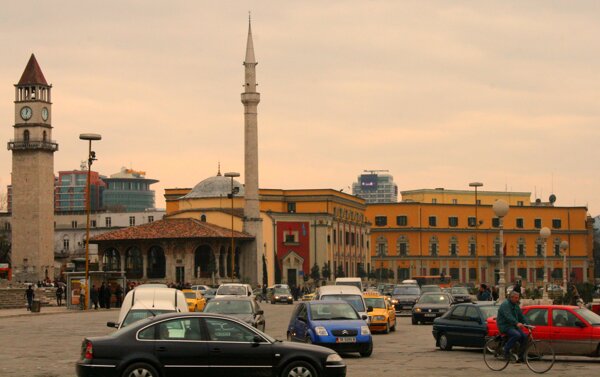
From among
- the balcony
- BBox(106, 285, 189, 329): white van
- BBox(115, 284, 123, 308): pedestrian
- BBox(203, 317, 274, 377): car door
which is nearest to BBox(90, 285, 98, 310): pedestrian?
BBox(115, 284, 123, 308): pedestrian

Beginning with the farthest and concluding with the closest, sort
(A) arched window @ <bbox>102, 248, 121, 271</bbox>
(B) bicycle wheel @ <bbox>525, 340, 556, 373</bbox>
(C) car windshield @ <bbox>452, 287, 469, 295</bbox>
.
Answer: (A) arched window @ <bbox>102, 248, 121, 271</bbox> < (C) car windshield @ <bbox>452, 287, 469, 295</bbox> < (B) bicycle wheel @ <bbox>525, 340, 556, 373</bbox>

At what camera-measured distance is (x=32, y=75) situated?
12044cm

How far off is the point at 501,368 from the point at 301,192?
9530 cm

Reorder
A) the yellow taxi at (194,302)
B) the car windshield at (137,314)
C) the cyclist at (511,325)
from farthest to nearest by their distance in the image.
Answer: the yellow taxi at (194,302), the car windshield at (137,314), the cyclist at (511,325)

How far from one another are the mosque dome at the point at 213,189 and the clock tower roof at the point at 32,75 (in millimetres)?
20258

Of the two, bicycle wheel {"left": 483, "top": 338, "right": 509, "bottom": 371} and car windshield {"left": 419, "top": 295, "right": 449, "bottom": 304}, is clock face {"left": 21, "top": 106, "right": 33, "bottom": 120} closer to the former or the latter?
car windshield {"left": 419, "top": 295, "right": 449, "bottom": 304}

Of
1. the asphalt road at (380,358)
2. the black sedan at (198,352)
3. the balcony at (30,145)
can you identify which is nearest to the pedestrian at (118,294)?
the asphalt road at (380,358)

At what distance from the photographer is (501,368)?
21.5m

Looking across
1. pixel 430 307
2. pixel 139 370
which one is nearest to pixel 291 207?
pixel 430 307

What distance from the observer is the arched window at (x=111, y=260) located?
4030 inches

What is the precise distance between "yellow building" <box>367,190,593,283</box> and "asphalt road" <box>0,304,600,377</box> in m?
96.8

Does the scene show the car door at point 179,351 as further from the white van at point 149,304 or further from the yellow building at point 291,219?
the yellow building at point 291,219

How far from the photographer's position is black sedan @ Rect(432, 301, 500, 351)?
2672 centimetres

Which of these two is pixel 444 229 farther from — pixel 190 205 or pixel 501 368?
pixel 501 368
